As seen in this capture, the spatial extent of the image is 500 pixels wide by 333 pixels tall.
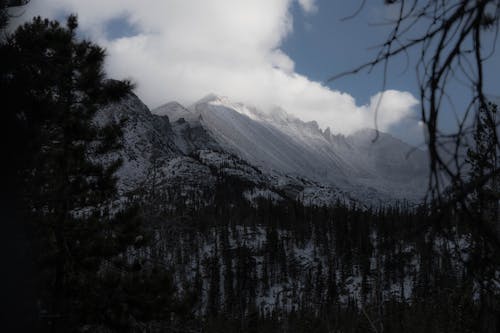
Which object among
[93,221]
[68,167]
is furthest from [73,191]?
[93,221]

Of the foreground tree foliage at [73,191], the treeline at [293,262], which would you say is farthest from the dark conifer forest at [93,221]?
the treeline at [293,262]

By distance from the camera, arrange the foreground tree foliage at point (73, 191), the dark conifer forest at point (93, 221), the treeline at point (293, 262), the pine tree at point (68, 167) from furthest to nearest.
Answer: the treeline at point (293, 262) < the pine tree at point (68, 167) < the foreground tree foliage at point (73, 191) < the dark conifer forest at point (93, 221)

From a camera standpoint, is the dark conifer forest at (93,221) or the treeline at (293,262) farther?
the treeline at (293,262)

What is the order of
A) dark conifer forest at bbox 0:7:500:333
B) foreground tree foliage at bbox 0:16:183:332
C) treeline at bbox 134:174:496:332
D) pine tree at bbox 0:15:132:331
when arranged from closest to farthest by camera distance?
dark conifer forest at bbox 0:7:500:333, foreground tree foliage at bbox 0:16:183:332, pine tree at bbox 0:15:132:331, treeline at bbox 134:174:496:332

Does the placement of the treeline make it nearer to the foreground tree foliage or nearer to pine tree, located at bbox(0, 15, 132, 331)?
the foreground tree foliage

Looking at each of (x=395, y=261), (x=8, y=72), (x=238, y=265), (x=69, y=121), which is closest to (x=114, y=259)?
(x=69, y=121)

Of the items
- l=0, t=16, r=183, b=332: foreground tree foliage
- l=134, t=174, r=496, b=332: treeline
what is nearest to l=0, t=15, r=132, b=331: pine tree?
l=0, t=16, r=183, b=332: foreground tree foliage

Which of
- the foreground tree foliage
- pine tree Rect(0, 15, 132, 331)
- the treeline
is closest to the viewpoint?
the foreground tree foliage

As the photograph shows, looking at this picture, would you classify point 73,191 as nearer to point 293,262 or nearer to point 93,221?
point 93,221

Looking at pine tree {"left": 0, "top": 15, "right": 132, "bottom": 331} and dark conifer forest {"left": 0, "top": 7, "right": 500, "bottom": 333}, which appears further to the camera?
pine tree {"left": 0, "top": 15, "right": 132, "bottom": 331}

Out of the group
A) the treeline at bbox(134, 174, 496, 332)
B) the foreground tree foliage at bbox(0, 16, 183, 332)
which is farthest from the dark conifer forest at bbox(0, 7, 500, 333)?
the treeline at bbox(134, 174, 496, 332)

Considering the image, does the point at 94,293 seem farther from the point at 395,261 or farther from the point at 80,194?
the point at 395,261

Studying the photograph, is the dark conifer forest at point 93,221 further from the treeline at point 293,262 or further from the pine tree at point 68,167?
the treeline at point 293,262

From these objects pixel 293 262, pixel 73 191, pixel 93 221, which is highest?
pixel 73 191
